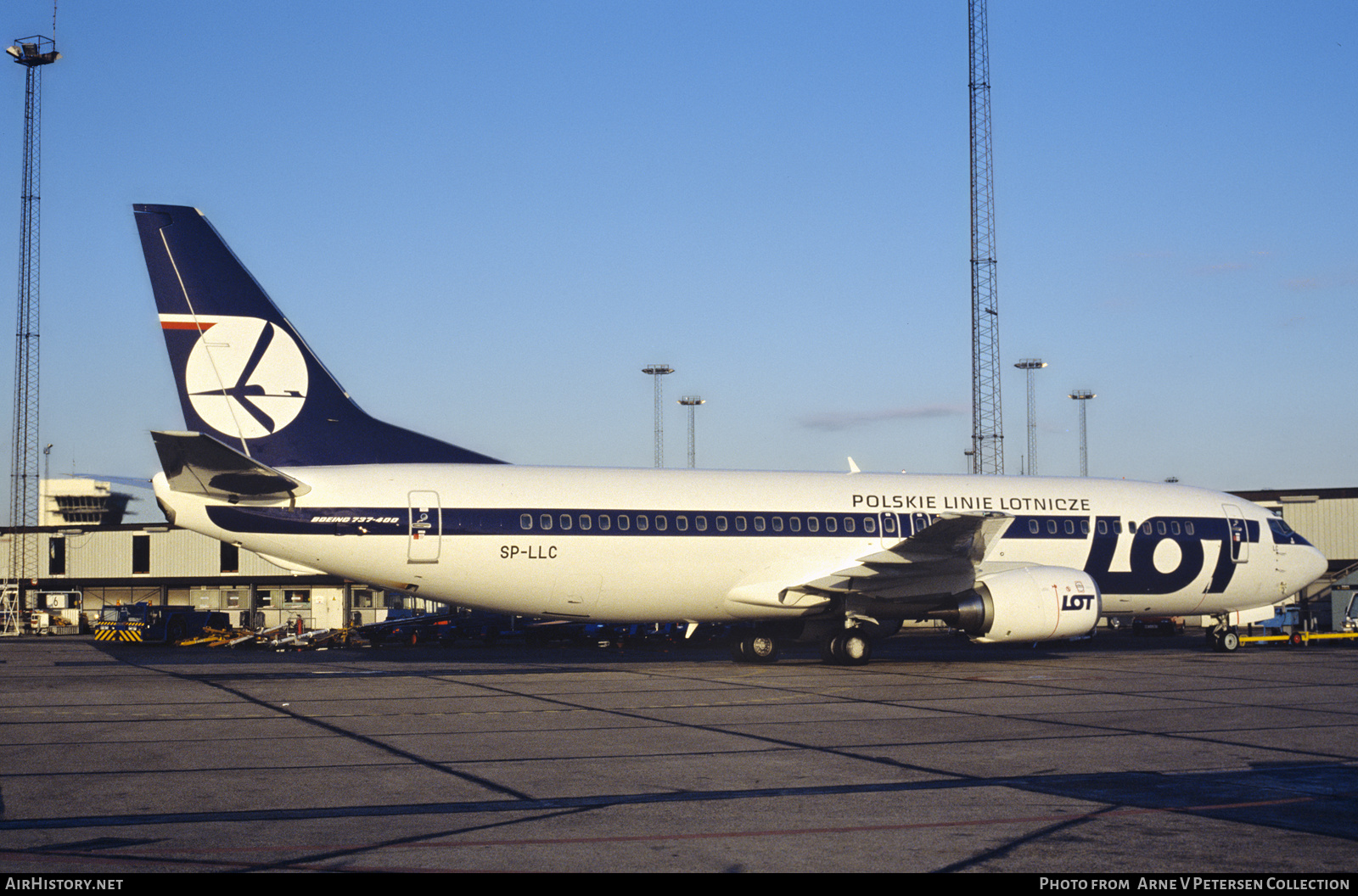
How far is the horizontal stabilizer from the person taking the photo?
1811 cm

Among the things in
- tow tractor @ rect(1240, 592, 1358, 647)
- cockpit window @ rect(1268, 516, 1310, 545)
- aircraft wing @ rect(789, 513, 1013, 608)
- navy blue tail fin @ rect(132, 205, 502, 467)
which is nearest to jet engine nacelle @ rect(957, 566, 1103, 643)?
aircraft wing @ rect(789, 513, 1013, 608)

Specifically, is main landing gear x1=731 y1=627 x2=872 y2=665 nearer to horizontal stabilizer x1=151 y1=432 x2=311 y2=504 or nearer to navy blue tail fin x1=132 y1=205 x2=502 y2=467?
navy blue tail fin x1=132 y1=205 x2=502 y2=467

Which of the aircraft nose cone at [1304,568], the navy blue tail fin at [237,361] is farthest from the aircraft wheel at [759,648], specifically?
the aircraft nose cone at [1304,568]

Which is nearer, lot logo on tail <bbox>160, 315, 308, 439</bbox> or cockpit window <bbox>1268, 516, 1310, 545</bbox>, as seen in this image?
lot logo on tail <bbox>160, 315, 308, 439</bbox>

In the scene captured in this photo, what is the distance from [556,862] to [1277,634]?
32.2 meters

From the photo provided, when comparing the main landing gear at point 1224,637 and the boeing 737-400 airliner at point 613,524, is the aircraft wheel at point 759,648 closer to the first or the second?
the boeing 737-400 airliner at point 613,524

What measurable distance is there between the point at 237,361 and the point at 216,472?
2.55 m

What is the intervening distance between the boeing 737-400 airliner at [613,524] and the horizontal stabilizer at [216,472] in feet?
0.13

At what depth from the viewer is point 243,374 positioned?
69.1 ft

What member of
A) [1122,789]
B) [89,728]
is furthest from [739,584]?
[1122,789]

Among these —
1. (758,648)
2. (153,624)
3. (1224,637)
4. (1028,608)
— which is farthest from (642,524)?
(153,624)

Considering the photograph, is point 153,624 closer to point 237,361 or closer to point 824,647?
point 237,361

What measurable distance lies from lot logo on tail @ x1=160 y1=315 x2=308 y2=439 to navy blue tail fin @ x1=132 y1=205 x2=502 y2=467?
0.05 ft
